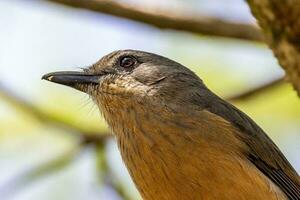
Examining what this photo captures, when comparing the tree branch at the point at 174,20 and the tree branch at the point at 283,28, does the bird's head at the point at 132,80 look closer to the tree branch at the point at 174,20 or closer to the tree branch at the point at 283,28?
the tree branch at the point at 174,20

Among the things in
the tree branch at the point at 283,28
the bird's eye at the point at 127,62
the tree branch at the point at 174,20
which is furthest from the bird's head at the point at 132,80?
the tree branch at the point at 283,28

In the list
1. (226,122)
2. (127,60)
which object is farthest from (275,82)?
(127,60)

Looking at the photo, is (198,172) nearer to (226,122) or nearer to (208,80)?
(226,122)

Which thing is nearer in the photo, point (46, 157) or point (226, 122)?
point (226, 122)

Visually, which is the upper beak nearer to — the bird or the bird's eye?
the bird

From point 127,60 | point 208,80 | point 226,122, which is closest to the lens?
point 226,122

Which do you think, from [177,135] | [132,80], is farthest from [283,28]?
[132,80]
